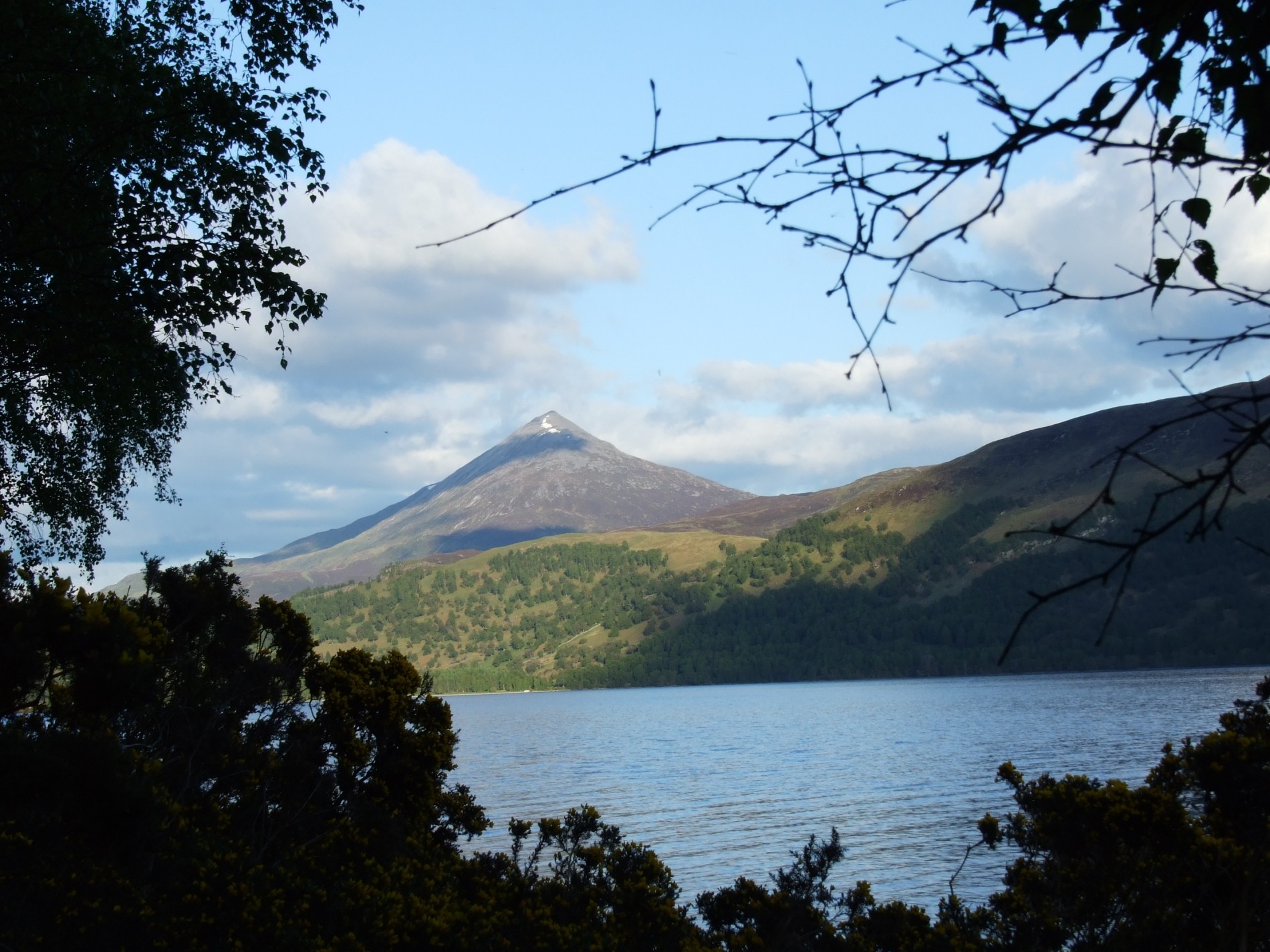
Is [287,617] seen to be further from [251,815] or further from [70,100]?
[70,100]

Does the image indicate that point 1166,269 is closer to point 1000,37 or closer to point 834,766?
point 1000,37

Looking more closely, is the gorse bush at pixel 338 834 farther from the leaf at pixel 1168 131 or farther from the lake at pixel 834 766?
the lake at pixel 834 766

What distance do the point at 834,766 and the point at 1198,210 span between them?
229 feet

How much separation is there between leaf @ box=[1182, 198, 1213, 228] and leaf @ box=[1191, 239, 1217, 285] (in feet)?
0.30

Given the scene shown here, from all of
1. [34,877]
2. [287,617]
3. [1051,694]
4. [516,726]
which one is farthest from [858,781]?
[1051,694]

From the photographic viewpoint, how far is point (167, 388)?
35.7 ft

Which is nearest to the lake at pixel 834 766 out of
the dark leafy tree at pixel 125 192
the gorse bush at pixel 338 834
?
the gorse bush at pixel 338 834

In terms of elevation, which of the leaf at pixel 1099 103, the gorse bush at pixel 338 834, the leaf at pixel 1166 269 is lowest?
the gorse bush at pixel 338 834

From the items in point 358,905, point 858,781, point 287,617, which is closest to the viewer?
point 358,905

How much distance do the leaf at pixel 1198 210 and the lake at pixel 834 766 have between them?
1095 inches

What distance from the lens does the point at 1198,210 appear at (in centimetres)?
348

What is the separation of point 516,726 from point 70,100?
412 ft

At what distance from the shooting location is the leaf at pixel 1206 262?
3.37m

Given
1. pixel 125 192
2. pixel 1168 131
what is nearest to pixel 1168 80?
pixel 1168 131
